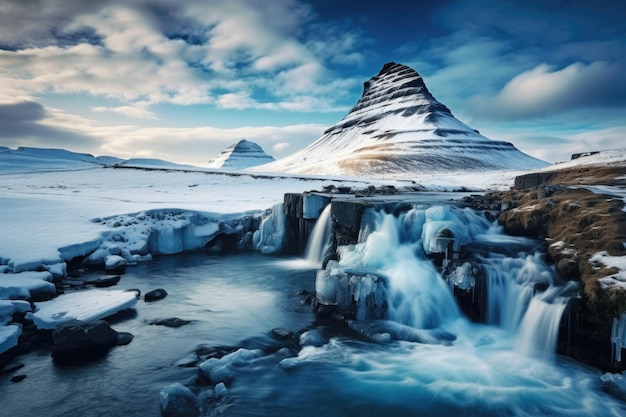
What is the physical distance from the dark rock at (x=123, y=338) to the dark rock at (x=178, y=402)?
337 cm

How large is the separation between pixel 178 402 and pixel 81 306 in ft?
22.3

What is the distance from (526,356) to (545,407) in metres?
2.31

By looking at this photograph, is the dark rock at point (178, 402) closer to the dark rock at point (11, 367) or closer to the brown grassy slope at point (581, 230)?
the dark rock at point (11, 367)

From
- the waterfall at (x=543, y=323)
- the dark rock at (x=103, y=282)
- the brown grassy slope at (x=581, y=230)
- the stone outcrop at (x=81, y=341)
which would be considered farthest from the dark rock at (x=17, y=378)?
the brown grassy slope at (x=581, y=230)

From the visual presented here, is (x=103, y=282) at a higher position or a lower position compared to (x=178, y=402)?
higher

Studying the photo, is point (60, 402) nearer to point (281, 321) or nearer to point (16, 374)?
point (16, 374)

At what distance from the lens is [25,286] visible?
12.5m

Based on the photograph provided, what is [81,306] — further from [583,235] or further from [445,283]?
[583,235]

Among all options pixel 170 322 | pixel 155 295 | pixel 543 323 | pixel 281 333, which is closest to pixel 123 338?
pixel 170 322

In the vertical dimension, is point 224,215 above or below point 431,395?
above

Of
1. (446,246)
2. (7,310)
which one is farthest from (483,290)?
(7,310)

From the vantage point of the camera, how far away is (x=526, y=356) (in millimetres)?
10164

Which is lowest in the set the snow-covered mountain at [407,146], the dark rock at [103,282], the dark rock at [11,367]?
the dark rock at [11,367]

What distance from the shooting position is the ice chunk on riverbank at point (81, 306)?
35.9 ft
